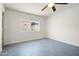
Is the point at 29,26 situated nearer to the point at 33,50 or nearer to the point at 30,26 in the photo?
the point at 30,26

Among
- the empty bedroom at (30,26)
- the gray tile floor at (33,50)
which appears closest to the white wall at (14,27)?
the empty bedroom at (30,26)

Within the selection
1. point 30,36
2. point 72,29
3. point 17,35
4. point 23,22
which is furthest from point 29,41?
point 72,29

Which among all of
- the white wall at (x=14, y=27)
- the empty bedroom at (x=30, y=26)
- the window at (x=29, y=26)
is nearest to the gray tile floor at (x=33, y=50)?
the empty bedroom at (x=30, y=26)

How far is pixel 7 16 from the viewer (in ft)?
3.85

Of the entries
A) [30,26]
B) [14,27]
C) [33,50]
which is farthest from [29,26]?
[33,50]

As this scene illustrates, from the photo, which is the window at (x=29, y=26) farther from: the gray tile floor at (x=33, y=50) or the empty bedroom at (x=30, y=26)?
the gray tile floor at (x=33, y=50)

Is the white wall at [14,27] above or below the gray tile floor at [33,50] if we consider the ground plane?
above

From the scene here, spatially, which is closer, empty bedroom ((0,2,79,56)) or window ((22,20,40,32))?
empty bedroom ((0,2,79,56))

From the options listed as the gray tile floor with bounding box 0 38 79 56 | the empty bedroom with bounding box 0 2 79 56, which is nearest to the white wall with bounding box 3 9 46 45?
the empty bedroom with bounding box 0 2 79 56

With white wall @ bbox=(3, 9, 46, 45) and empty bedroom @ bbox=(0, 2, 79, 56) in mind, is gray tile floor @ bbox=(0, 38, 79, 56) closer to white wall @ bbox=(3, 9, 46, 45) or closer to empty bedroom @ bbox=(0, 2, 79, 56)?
empty bedroom @ bbox=(0, 2, 79, 56)

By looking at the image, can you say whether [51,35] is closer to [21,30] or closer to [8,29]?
[21,30]

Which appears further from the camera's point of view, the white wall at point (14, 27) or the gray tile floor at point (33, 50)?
the gray tile floor at point (33, 50)

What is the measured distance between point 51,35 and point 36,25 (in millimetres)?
434

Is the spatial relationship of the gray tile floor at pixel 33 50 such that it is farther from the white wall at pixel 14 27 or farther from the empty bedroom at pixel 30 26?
the white wall at pixel 14 27
